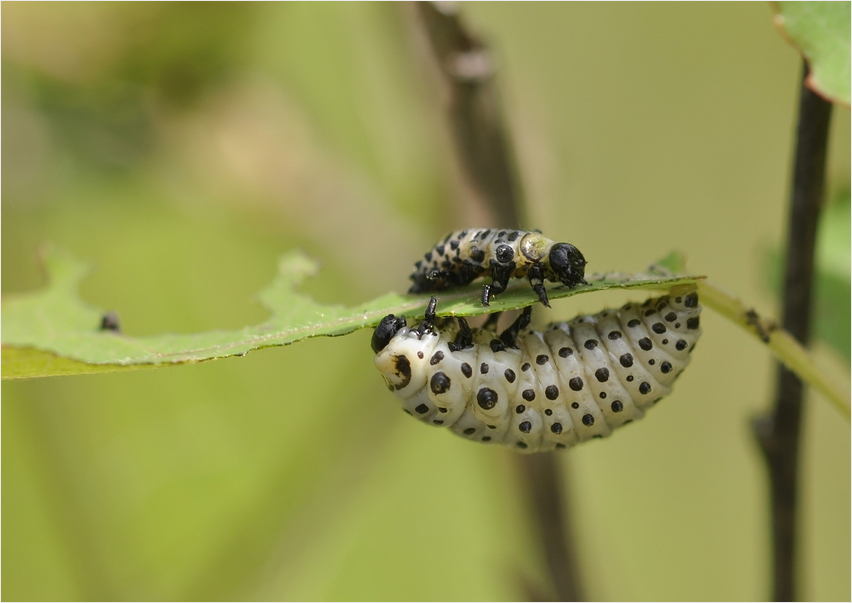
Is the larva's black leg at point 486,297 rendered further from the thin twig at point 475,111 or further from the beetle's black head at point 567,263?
the thin twig at point 475,111

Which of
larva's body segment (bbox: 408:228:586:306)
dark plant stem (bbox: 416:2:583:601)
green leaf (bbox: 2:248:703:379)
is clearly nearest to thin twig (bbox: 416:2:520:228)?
dark plant stem (bbox: 416:2:583:601)

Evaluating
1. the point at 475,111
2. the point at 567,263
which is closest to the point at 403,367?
the point at 567,263

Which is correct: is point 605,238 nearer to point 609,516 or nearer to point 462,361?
point 609,516

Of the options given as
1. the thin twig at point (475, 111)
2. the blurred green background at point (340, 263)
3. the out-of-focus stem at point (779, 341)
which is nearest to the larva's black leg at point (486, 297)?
the out-of-focus stem at point (779, 341)

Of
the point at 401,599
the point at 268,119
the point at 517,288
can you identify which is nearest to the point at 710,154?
the point at 268,119

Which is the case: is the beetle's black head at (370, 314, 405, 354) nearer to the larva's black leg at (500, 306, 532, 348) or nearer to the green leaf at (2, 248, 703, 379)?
the green leaf at (2, 248, 703, 379)

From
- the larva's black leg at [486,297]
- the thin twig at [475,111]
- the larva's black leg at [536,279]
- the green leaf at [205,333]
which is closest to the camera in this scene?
the green leaf at [205,333]
